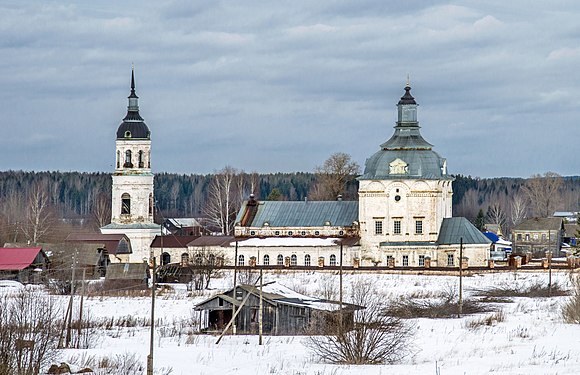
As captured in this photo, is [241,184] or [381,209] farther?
[241,184]

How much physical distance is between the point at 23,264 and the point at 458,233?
2234 centimetres

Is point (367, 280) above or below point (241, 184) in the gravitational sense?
below

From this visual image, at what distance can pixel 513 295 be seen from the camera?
54969mm

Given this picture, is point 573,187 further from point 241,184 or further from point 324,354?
point 324,354

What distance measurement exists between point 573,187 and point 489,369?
157418 millimetres

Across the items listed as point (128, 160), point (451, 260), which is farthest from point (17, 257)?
point (451, 260)

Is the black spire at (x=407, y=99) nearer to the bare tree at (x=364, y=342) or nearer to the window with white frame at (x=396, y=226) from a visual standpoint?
the window with white frame at (x=396, y=226)

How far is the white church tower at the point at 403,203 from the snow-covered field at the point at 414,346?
1424cm

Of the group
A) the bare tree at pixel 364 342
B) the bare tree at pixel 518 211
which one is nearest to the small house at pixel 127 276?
the bare tree at pixel 364 342

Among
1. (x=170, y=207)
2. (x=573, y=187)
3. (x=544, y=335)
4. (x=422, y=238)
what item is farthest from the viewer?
(x=573, y=187)

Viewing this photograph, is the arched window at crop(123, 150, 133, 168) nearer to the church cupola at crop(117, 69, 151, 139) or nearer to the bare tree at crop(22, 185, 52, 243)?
the church cupola at crop(117, 69, 151, 139)

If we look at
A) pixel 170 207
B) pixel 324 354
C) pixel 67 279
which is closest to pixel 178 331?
pixel 324 354

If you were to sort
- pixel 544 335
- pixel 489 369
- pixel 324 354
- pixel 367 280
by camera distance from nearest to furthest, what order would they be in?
1. pixel 489 369
2. pixel 324 354
3. pixel 544 335
4. pixel 367 280

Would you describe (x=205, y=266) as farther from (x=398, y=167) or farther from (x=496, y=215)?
(x=496, y=215)
